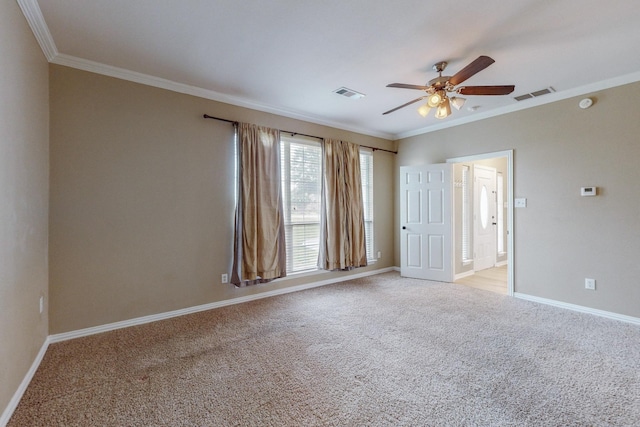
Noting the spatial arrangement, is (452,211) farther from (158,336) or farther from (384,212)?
(158,336)

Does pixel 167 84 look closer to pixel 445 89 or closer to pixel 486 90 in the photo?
pixel 445 89

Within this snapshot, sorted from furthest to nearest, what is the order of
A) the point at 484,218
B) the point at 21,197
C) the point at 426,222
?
the point at 484,218 → the point at 426,222 → the point at 21,197

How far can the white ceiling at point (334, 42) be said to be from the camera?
213cm

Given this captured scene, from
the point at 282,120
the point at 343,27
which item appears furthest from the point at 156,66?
the point at 343,27

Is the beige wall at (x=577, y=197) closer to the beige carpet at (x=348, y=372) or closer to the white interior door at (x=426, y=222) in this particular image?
the beige carpet at (x=348, y=372)

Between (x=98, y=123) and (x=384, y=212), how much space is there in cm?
471

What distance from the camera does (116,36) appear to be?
8.09ft

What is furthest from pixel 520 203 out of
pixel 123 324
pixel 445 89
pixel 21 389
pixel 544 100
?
pixel 21 389

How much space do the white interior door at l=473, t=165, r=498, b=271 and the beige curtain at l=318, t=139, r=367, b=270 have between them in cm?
244

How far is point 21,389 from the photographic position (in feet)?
6.34

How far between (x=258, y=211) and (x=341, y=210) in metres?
1.53

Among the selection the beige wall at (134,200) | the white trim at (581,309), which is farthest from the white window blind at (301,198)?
the white trim at (581,309)

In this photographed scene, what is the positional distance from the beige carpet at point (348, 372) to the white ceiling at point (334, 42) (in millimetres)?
2803

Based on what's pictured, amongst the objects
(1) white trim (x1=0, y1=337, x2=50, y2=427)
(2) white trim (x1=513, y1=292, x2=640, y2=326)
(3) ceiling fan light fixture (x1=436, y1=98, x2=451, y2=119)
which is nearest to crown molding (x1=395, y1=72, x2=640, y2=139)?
(3) ceiling fan light fixture (x1=436, y1=98, x2=451, y2=119)
